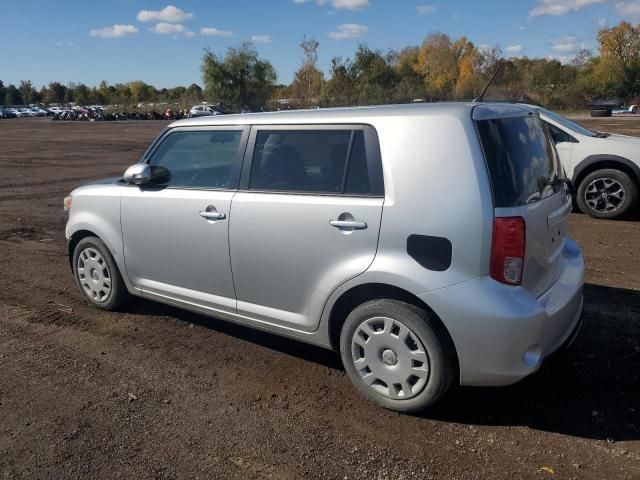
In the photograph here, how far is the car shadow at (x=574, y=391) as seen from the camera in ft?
10.7

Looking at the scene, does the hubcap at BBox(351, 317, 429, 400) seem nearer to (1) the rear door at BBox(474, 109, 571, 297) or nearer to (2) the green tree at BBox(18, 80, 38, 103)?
(1) the rear door at BBox(474, 109, 571, 297)

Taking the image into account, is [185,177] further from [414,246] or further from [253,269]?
[414,246]

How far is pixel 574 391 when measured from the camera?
3.57 meters

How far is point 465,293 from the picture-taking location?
9.85 ft

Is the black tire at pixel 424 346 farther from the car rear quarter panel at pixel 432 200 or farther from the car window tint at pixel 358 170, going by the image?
the car window tint at pixel 358 170

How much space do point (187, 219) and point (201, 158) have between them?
55 centimetres

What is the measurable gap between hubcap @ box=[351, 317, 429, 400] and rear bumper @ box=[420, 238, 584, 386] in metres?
0.24

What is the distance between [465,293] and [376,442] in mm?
969

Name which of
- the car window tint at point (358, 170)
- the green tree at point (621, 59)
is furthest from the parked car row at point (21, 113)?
the car window tint at point (358, 170)

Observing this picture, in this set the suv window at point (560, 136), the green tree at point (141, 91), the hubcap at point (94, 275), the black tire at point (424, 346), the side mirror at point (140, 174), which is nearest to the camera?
the black tire at point (424, 346)

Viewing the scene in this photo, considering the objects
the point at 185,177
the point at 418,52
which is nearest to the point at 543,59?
the point at 418,52

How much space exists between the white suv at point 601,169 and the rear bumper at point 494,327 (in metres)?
5.99

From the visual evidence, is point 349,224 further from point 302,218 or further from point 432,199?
point 432,199

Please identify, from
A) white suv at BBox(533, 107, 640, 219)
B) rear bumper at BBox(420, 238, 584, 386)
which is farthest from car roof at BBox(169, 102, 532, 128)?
white suv at BBox(533, 107, 640, 219)
